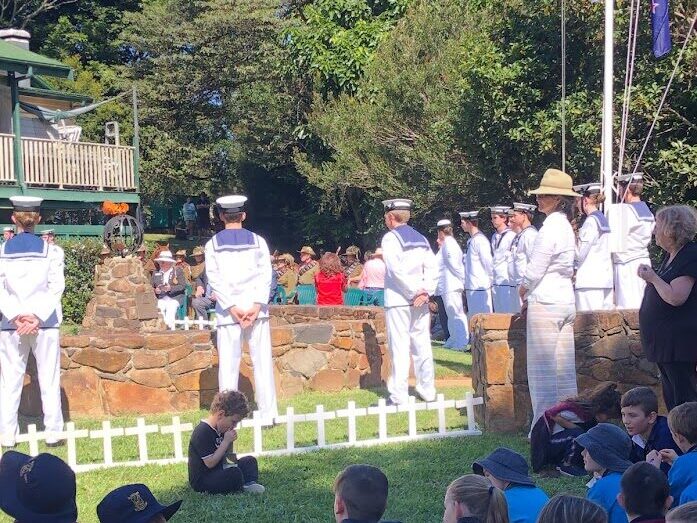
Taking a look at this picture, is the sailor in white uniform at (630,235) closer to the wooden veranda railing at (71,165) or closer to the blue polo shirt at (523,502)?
the blue polo shirt at (523,502)

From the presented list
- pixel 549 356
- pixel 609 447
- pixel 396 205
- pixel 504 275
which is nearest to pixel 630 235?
pixel 396 205

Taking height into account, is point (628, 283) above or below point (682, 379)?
above

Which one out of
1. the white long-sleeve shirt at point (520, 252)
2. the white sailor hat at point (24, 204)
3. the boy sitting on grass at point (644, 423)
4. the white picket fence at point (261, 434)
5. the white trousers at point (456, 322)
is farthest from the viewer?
the white trousers at point (456, 322)

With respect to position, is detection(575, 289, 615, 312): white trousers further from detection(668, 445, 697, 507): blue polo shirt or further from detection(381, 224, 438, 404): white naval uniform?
detection(668, 445, 697, 507): blue polo shirt

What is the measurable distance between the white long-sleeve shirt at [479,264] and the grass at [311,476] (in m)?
6.67

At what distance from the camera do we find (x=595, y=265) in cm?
1105

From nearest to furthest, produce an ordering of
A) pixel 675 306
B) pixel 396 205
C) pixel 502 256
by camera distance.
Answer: pixel 675 306 < pixel 396 205 < pixel 502 256

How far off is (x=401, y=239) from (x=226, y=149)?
88.1ft

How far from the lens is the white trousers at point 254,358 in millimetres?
8758

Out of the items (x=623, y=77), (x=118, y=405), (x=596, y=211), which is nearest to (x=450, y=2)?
(x=623, y=77)

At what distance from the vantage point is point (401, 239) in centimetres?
975

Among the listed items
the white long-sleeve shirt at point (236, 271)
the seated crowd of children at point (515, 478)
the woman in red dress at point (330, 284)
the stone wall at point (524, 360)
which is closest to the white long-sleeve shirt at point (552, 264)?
the stone wall at point (524, 360)

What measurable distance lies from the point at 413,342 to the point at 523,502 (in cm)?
532

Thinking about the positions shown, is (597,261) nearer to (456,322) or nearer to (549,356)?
(549,356)
